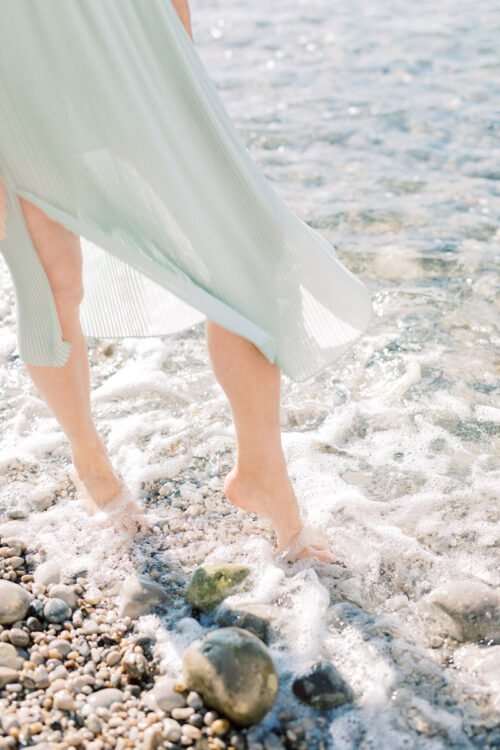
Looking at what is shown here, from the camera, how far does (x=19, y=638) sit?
1882mm

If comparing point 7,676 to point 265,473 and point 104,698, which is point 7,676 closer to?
point 104,698

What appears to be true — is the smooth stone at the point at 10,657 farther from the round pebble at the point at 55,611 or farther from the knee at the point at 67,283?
the knee at the point at 67,283

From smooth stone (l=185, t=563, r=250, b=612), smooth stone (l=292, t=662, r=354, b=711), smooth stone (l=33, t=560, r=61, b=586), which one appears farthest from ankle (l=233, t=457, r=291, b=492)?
smooth stone (l=33, t=560, r=61, b=586)

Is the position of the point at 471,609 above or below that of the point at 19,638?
below

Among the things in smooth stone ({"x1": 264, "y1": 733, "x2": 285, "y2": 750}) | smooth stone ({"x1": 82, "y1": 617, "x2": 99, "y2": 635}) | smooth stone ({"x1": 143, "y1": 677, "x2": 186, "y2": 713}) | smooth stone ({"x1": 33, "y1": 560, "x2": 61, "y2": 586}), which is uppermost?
smooth stone ({"x1": 143, "y1": 677, "x2": 186, "y2": 713})

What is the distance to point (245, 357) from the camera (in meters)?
1.85

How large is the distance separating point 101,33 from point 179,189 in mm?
353

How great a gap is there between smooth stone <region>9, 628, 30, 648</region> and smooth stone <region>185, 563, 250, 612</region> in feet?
1.36

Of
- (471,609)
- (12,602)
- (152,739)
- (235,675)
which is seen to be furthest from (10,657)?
(471,609)

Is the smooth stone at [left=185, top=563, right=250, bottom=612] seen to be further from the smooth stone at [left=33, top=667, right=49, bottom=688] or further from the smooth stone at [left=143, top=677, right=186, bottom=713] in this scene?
the smooth stone at [left=33, top=667, right=49, bottom=688]

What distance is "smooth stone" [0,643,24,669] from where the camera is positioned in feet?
5.93

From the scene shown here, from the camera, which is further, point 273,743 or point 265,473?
point 265,473

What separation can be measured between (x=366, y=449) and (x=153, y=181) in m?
1.36

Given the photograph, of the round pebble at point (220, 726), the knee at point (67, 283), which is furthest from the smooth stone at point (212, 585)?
the knee at point (67, 283)
